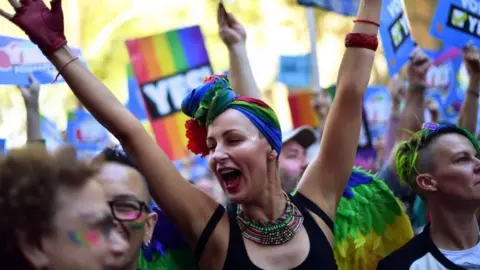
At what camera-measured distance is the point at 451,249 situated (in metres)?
2.88

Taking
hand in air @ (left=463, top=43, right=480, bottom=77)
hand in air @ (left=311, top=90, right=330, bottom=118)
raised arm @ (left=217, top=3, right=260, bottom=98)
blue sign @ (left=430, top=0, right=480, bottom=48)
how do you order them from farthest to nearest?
hand in air @ (left=311, top=90, right=330, bottom=118) < blue sign @ (left=430, top=0, right=480, bottom=48) < hand in air @ (left=463, top=43, right=480, bottom=77) < raised arm @ (left=217, top=3, right=260, bottom=98)

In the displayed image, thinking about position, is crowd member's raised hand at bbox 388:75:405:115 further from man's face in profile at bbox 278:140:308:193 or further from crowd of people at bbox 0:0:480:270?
crowd of people at bbox 0:0:480:270

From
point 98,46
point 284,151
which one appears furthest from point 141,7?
point 284,151

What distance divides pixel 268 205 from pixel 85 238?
3.16 feet

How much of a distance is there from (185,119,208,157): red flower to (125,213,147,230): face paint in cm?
53

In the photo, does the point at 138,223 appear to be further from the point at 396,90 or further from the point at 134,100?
the point at 134,100

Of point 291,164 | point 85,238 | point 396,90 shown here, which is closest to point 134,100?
point 396,90

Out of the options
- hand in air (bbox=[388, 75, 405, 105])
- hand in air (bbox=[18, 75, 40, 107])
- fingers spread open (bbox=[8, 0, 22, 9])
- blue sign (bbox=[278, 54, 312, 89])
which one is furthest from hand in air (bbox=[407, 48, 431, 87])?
blue sign (bbox=[278, 54, 312, 89])

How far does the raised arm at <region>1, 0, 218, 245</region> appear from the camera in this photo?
2299 millimetres

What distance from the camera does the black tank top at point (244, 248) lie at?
93.0 inches

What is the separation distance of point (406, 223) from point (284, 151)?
5.00ft

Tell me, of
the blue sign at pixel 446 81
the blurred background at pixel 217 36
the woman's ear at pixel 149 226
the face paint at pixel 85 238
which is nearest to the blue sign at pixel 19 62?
the woman's ear at pixel 149 226

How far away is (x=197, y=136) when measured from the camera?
2.61m

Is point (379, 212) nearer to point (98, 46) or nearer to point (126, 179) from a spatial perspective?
point (126, 179)
